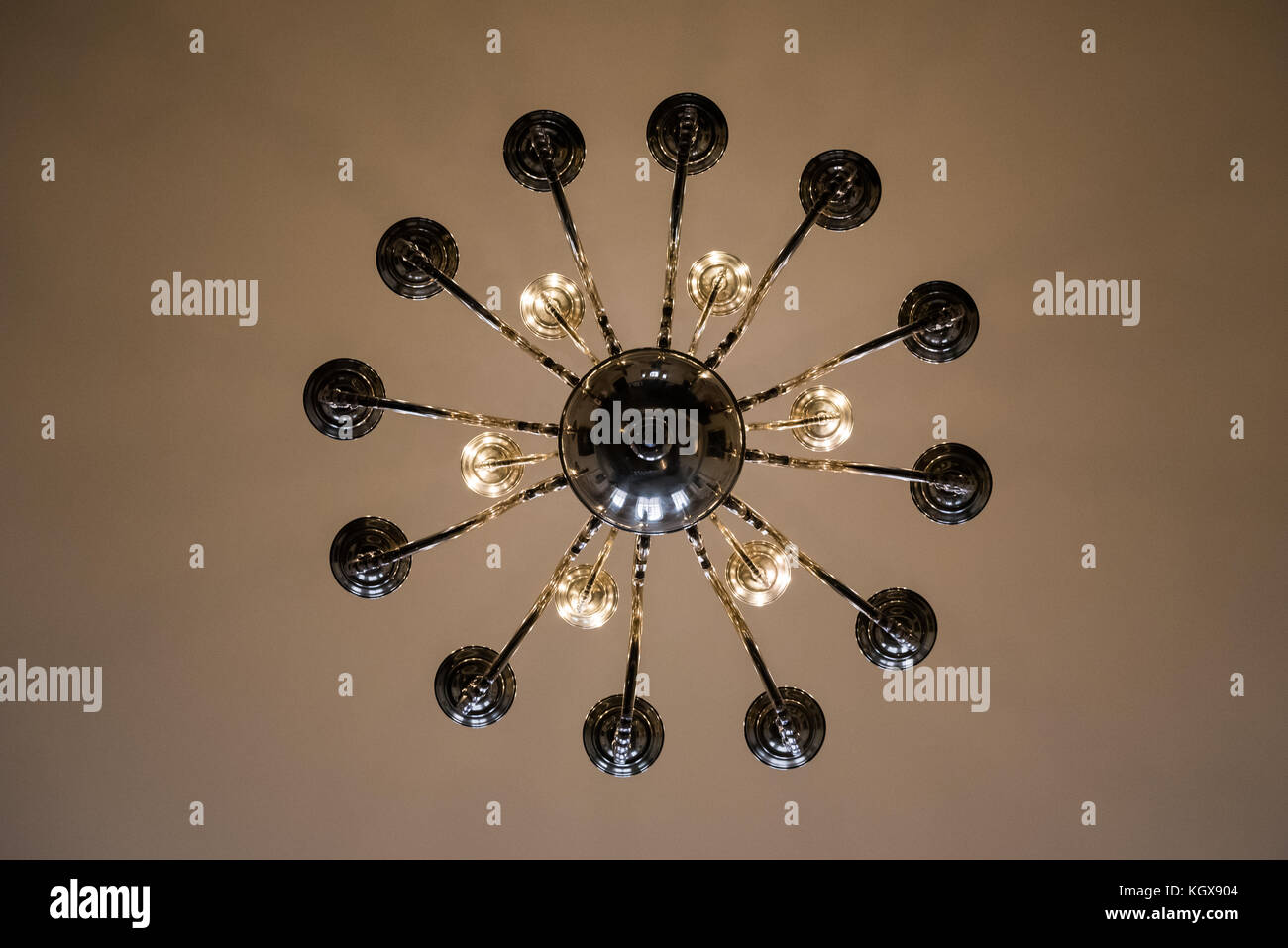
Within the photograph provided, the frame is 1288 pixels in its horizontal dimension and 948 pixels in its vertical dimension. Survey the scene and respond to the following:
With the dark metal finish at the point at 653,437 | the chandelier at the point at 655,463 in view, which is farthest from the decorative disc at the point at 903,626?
the dark metal finish at the point at 653,437

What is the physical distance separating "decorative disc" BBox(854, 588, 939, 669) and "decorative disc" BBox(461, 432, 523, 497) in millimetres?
1066

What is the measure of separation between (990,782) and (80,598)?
3.78 m

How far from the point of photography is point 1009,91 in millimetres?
3236

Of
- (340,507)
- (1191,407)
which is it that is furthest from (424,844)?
(1191,407)

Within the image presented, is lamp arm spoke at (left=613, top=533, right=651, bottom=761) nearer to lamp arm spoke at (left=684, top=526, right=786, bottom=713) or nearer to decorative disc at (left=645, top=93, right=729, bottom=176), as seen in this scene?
lamp arm spoke at (left=684, top=526, right=786, bottom=713)

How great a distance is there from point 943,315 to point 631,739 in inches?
56.3

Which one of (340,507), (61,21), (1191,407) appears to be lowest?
(340,507)

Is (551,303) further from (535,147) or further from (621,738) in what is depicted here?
(621,738)

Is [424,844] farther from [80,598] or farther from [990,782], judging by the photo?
[990,782]

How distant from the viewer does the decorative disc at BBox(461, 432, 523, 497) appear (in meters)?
2.37

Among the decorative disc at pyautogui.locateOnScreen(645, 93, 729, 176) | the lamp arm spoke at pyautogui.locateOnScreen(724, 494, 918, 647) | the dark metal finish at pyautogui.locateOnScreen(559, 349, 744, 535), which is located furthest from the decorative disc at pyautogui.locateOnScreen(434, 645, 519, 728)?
the decorative disc at pyautogui.locateOnScreen(645, 93, 729, 176)

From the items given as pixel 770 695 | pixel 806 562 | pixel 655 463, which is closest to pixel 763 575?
pixel 806 562

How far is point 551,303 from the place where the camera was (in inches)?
95.8
